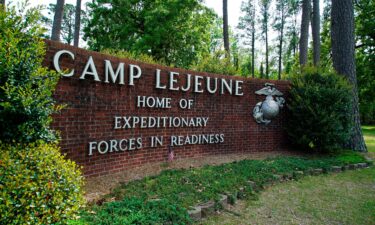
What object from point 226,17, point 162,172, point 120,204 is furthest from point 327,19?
point 120,204

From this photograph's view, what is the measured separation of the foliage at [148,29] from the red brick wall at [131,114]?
27.8ft

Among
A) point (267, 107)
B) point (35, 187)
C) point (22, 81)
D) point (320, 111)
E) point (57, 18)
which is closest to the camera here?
point (35, 187)

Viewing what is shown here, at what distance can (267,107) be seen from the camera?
863 centimetres

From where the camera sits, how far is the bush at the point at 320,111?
821 centimetres

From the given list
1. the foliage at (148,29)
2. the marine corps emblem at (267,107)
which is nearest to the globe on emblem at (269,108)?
the marine corps emblem at (267,107)

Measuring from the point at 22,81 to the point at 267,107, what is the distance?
691 centimetres

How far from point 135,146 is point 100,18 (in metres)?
13.4

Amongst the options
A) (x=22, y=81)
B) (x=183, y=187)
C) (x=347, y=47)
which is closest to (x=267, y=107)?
(x=347, y=47)

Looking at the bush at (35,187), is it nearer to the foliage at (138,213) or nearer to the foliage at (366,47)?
the foliage at (138,213)

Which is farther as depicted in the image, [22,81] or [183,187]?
[183,187]

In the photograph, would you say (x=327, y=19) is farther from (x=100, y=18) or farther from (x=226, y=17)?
(x=100, y=18)

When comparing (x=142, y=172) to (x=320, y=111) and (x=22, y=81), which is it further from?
(x=320, y=111)

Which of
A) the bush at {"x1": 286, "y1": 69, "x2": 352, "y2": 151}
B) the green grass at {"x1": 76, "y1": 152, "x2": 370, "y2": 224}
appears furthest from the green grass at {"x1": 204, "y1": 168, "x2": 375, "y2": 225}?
the bush at {"x1": 286, "y1": 69, "x2": 352, "y2": 151}

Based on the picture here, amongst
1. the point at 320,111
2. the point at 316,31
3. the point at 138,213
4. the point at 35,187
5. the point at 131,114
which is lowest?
the point at 138,213
